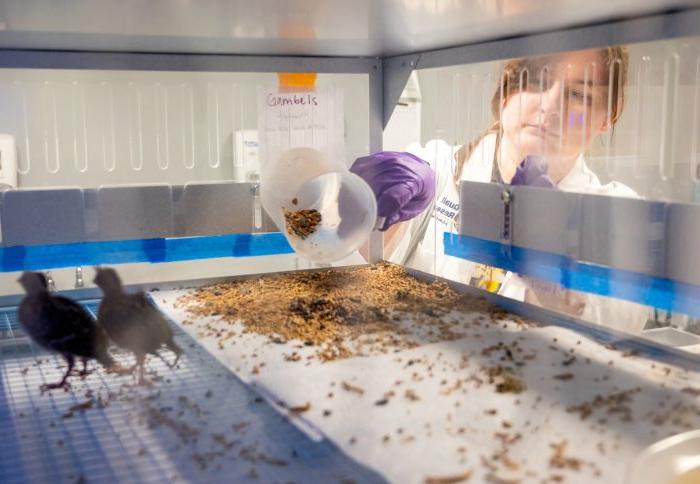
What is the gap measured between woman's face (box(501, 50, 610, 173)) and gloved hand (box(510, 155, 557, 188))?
0.04ft

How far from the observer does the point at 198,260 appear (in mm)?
1471

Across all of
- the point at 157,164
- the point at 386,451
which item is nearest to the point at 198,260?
the point at 157,164

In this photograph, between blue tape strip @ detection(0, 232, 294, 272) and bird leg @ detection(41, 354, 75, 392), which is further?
blue tape strip @ detection(0, 232, 294, 272)

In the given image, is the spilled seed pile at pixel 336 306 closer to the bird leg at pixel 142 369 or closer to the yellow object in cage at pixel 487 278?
the yellow object in cage at pixel 487 278

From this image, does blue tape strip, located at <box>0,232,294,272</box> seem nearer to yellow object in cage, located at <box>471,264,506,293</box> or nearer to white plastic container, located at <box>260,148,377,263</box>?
white plastic container, located at <box>260,148,377,263</box>

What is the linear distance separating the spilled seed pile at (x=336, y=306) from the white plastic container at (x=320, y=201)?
0.22 ft

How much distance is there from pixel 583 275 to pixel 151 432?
706 mm

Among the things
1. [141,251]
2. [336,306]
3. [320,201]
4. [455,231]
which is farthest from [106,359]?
[455,231]

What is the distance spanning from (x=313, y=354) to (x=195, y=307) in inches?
12.4

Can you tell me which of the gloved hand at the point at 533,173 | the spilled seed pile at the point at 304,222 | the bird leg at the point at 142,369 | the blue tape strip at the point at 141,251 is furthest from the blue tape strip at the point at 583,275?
the bird leg at the point at 142,369

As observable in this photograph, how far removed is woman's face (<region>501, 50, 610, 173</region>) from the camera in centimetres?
120

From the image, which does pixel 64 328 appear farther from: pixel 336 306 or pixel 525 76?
pixel 525 76

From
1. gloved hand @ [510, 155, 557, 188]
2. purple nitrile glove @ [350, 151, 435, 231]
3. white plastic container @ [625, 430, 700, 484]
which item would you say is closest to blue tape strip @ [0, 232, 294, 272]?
purple nitrile glove @ [350, 151, 435, 231]

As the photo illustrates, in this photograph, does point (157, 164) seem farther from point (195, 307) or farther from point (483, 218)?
point (483, 218)
